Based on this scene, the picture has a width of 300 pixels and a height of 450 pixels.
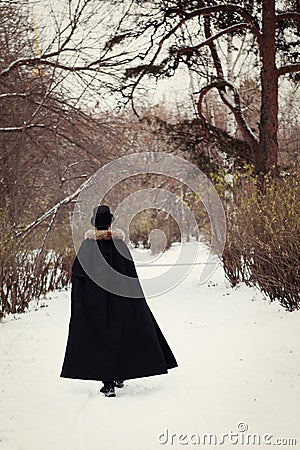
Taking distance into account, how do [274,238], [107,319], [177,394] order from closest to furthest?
[177,394] → [107,319] → [274,238]

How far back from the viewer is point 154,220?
3331cm

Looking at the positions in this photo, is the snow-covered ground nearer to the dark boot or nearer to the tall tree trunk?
the dark boot

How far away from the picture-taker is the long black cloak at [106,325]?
21.0 ft

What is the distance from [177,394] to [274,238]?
4508 millimetres

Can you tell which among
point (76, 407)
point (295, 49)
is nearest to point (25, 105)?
point (295, 49)

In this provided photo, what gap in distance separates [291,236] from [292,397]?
12.7ft

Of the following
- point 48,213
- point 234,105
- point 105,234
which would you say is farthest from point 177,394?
point 234,105

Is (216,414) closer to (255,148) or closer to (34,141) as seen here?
(34,141)

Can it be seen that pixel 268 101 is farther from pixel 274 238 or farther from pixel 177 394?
pixel 177 394

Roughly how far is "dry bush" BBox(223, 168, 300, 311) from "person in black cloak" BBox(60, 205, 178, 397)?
3651mm

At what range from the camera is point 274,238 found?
10.2 meters

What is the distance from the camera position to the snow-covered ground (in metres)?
5.11

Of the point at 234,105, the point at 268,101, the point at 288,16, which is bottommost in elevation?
the point at 268,101

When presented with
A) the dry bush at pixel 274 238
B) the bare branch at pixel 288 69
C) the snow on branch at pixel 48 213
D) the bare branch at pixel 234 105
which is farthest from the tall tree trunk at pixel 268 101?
the snow on branch at pixel 48 213
